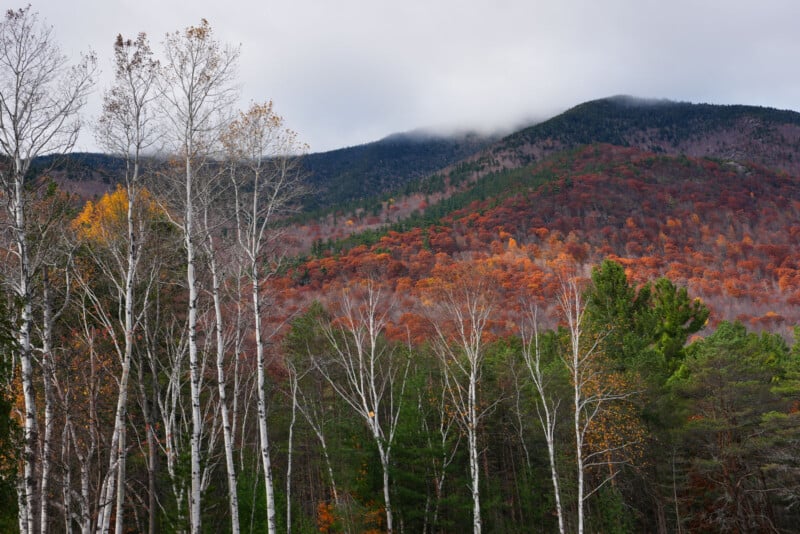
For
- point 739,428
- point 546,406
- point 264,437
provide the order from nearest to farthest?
point 264,437 < point 546,406 < point 739,428

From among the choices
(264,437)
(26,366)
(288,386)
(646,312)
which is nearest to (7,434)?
(26,366)

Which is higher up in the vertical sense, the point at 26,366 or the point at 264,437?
the point at 26,366

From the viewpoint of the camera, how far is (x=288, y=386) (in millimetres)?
26469

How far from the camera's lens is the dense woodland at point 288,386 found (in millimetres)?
10758

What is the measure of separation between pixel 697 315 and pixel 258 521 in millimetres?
26005

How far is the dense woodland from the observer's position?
35.3ft

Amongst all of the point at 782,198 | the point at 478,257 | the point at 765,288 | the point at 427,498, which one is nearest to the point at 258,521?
the point at 427,498

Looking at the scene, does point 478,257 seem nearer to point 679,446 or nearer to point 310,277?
point 310,277

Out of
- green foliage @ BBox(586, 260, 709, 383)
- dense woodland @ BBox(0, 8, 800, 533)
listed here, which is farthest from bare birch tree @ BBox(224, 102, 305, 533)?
green foliage @ BBox(586, 260, 709, 383)

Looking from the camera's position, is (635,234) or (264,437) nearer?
(264,437)

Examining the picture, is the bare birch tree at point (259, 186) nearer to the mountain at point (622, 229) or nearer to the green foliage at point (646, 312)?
the green foliage at point (646, 312)

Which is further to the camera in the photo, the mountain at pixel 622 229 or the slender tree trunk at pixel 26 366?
the mountain at pixel 622 229

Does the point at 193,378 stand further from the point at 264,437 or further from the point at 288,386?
the point at 288,386

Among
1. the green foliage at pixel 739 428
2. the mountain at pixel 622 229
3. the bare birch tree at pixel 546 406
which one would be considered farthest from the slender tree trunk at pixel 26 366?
the mountain at pixel 622 229
